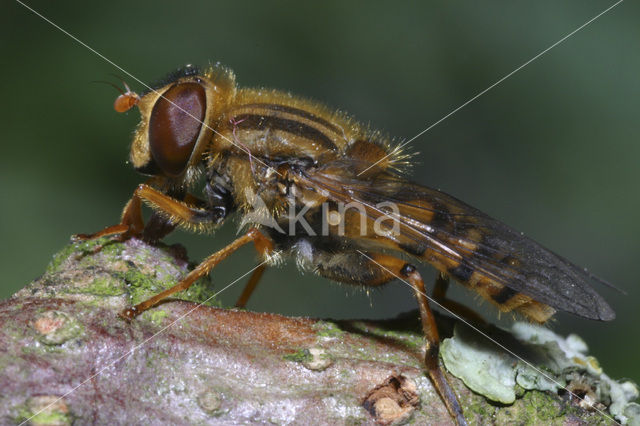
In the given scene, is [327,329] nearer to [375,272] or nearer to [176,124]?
[375,272]

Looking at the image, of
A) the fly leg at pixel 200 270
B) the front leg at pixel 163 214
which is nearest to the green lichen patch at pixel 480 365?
the fly leg at pixel 200 270

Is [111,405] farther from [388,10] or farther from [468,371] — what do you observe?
[388,10]

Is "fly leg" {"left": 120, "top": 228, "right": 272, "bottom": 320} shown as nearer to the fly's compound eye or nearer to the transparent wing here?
the transparent wing

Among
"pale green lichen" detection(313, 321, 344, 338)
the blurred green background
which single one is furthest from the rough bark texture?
the blurred green background

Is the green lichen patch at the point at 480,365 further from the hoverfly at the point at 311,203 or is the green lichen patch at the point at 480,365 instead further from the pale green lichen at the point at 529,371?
the hoverfly at the point at 311,203

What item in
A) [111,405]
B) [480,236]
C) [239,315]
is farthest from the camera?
[480,236]

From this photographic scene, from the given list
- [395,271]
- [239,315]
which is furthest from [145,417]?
[395,271]
